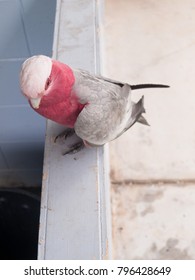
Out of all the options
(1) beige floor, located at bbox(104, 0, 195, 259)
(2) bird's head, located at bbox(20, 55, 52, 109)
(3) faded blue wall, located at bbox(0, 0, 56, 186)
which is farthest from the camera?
(3) faded blue wall, located at bbox(0, 0, 56, 186)

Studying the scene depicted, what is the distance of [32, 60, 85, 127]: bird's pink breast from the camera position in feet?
1.87

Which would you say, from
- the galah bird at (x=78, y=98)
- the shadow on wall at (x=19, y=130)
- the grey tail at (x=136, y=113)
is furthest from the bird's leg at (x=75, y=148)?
the shadow on wall at (x=19, y=130)

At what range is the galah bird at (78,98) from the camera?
54 centimetres

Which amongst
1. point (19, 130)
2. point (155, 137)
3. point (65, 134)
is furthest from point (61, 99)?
point (19, 130)

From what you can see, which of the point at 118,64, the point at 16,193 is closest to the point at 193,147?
the point at 118,64

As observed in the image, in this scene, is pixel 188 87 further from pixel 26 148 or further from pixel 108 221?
pixel 26 148

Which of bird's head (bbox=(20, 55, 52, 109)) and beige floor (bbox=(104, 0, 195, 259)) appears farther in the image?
beige floor (bbox=(104, 0, 195, 259))

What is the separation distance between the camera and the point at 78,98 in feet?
2.04

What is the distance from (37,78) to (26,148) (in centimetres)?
82

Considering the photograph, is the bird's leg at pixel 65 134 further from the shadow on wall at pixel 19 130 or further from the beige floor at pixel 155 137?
the shadow on wall at pixel 19 130

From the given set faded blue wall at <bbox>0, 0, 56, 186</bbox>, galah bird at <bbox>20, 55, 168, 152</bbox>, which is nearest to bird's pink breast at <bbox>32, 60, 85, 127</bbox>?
galah bird at <bbox>20, 55, 168, 152</bbox>

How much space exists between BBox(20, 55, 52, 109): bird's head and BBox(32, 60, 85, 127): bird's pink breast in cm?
2

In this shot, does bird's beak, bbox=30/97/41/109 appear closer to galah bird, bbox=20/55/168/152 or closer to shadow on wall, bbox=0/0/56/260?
galah bird, bbox=20/55/168/152

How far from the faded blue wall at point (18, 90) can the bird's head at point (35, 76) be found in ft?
1.77
